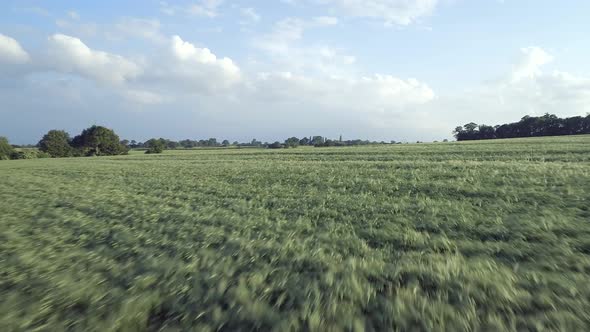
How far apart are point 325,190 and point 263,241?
21.2 feet

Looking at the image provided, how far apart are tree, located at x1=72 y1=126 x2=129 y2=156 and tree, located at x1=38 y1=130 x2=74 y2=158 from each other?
9.53 ft

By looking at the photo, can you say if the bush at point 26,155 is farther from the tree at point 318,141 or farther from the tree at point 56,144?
the tree at point 318,141

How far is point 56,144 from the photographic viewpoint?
93688 millimetres

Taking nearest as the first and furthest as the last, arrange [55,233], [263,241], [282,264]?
[282,264] → [263,241] → [55,233]

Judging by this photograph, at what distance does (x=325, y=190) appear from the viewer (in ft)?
41.4

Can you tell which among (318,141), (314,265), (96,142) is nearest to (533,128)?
(318,141)

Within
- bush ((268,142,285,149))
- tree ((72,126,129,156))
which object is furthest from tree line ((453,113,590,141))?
tree ((72,126,129,156))

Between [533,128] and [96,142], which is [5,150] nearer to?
[96,142]

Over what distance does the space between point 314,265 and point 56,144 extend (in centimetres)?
11620

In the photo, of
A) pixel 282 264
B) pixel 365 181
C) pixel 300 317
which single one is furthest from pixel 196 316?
pixel 365 181

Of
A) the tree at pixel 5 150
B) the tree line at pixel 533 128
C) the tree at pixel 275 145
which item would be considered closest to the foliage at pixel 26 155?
the tree at pixel 5 150

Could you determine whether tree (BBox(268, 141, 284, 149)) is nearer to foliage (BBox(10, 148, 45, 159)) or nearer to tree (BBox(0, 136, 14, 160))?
foliage (BBox(10, 148, 45, 159))

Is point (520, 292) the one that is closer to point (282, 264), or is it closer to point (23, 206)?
point (282, 264)

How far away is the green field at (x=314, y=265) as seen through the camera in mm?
3689
